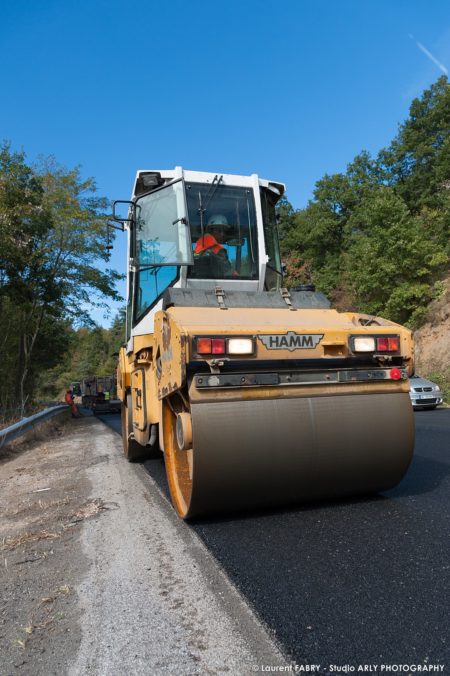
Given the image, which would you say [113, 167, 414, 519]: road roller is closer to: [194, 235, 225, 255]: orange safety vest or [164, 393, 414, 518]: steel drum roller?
[164, 393, 414, 518]: steel drum roller

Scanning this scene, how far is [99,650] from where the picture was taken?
2139 millimetres

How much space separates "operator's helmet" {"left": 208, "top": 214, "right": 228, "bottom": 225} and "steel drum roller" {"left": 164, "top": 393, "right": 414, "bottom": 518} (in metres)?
2.38

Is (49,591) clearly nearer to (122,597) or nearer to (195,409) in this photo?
(122,597)

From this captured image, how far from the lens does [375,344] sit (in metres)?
3.56

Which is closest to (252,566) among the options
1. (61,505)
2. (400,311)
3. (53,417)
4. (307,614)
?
(307,614)

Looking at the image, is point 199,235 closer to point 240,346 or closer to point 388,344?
point 240,346

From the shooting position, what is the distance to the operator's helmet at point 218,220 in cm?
505

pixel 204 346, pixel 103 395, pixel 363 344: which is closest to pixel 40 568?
pixel 204 346

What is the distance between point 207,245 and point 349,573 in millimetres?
3275

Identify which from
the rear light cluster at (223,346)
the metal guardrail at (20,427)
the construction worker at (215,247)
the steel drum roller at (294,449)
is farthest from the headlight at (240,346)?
the metal guardrail at (20,427)

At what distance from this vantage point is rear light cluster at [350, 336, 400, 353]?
3.51 metres

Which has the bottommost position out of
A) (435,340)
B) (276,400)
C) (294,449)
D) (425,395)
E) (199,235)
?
(425,395)

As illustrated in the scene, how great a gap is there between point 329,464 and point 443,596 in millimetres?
1151

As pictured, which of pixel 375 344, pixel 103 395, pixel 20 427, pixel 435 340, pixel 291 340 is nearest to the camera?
pixel 291 340
